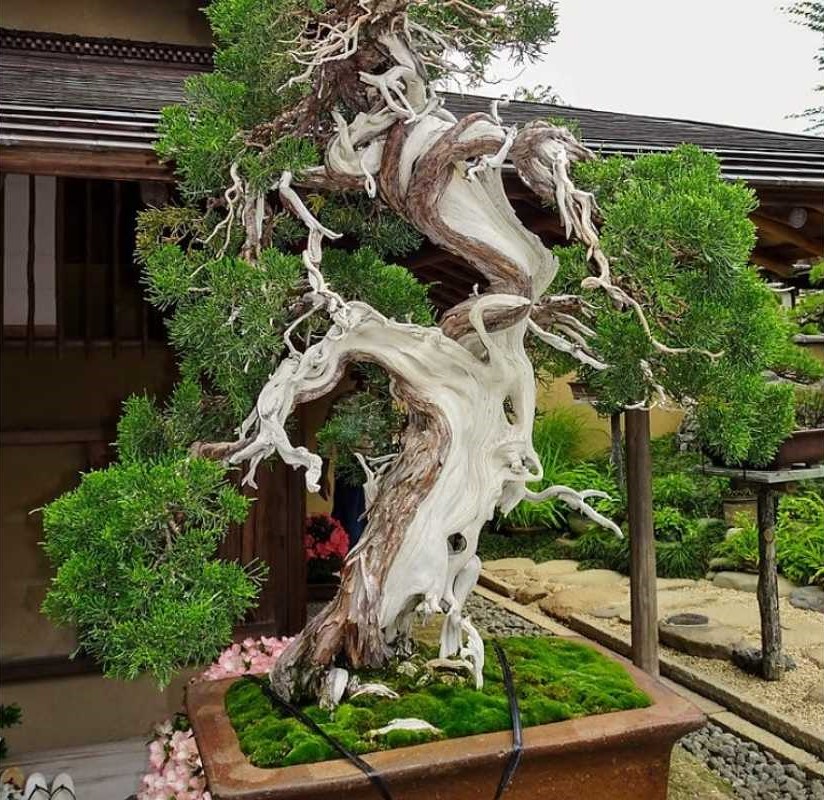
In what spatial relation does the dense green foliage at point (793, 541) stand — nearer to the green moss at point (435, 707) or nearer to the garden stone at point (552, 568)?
the garden stone at point (552, 568)

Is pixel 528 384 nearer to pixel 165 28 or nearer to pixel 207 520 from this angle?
pixel 207 520

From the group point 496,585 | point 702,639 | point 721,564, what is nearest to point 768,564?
point 702,639

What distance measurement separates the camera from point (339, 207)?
203cm

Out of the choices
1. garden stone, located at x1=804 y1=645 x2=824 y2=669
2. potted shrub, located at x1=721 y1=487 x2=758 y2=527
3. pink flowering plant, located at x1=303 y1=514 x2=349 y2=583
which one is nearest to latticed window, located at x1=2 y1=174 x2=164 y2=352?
pink flowering plant, located at x1=303 y1=514 x2=349 y2=583

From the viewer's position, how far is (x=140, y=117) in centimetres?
230

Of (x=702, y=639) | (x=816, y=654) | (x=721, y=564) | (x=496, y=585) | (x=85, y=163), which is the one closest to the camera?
(x=85, y=163)

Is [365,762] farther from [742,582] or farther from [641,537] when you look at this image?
[742,582]

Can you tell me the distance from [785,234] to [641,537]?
128 centimetres

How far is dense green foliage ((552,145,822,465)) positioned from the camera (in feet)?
4.52

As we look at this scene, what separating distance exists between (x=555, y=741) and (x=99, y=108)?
2.18m

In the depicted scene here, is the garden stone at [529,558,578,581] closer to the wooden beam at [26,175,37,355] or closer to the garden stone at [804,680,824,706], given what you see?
the garden stone at [804,680,824,706]

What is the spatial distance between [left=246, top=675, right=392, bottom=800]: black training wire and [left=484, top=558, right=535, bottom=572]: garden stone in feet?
17.0

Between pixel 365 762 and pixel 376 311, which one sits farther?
pixel 376 311

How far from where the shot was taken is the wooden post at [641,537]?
2.83 metres
